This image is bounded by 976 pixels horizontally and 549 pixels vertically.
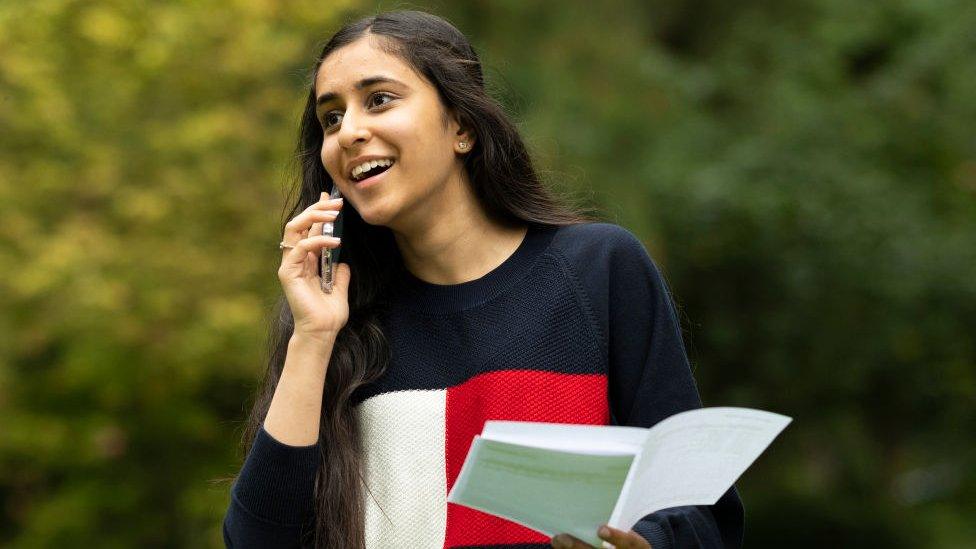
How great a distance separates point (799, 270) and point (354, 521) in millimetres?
9516

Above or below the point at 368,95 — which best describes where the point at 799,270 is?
below

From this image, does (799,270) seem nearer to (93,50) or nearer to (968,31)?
(968,31)

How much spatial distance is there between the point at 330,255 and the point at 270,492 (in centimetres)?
46

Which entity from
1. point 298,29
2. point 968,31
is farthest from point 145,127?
point 968,31

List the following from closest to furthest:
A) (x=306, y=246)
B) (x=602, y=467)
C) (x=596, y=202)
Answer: (x=602, y=467), (x=306, y=246), (x=596, y=202)

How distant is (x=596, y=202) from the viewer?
261 inches

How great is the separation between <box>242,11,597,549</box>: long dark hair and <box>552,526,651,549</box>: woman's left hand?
50 centimetres

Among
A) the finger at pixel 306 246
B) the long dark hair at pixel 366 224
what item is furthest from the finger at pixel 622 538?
the finger at pixel 306 246

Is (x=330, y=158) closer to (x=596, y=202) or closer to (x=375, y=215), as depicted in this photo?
(x=375, y=215)

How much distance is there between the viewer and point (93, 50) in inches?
304

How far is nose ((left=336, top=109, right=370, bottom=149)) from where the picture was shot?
2459 millimetres

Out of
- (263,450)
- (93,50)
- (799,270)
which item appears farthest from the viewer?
(799,270)

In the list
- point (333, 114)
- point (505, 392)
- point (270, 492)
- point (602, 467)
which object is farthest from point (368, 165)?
point (602, 467)

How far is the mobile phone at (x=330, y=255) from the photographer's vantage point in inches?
99.7
